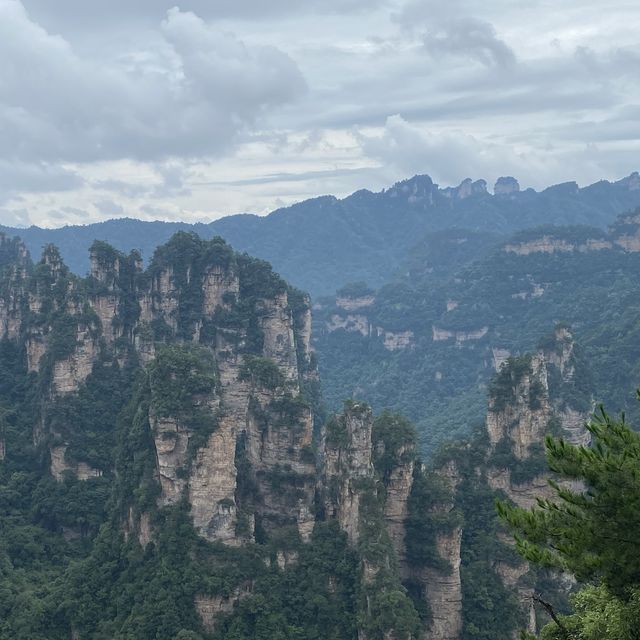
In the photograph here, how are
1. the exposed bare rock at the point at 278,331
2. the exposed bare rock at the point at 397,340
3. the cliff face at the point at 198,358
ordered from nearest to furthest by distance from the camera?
1. the cliff face at the point at 198,358
2. the exposed bare rock at the point at 278,331
3. the exposed bare rock at the point at 397,340

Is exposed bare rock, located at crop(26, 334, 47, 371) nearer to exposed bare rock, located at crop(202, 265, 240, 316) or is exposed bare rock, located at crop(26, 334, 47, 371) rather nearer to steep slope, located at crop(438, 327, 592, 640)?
exposed bare rock, located at crop(202, 265, 240, 316)

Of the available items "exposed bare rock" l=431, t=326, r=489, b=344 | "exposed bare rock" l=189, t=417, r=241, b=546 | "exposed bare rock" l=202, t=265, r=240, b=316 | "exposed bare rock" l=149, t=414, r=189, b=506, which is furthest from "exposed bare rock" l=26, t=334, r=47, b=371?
"exposed bare rock" l=431, t=326, r=489, b=344

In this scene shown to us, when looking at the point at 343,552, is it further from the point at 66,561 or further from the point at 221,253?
the point at 221,253

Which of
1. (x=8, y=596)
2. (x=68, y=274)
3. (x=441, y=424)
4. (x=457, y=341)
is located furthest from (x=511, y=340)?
(x=8, y=596)

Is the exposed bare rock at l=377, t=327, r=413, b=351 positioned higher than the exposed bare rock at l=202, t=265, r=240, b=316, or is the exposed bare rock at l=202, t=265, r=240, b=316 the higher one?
the exposed bare rock at l=202, t=265, r=240, b=316

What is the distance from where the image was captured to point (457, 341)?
11488 centimetres

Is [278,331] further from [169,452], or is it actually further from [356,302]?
[356,302]

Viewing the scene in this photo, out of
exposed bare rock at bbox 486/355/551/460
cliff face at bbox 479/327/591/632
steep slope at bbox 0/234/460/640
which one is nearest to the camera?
steep slope at bbox 0/234/460/640

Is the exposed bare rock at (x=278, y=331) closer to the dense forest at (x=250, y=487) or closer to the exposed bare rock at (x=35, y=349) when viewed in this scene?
the dense forest at (x=250, y=487)

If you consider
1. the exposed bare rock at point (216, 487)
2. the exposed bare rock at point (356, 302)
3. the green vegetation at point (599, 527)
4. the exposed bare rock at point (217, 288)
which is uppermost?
the exposed bare rock at point (217, 288)

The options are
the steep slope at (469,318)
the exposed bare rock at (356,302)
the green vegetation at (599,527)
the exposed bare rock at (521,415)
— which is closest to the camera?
the green vegetation at (599,527)

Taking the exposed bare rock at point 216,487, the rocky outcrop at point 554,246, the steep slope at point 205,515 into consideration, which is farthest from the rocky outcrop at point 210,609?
the rocky outcrop at point 554,246

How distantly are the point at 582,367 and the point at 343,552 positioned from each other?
121 feet

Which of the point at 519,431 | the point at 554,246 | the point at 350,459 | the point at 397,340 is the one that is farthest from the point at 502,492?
the point at 397,340
